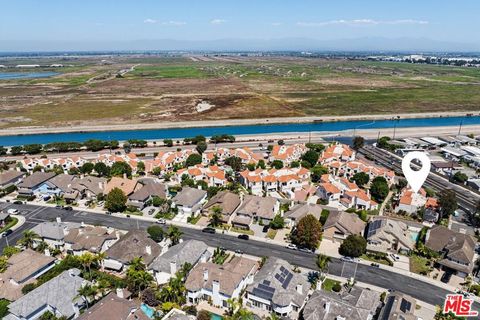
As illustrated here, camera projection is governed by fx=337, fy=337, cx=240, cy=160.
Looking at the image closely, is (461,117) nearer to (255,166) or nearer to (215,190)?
(255,166)

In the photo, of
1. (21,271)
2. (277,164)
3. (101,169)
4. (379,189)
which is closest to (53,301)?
(21,271)

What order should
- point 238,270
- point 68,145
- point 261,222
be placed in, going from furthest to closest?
point 68,145 → point 261,222 → point 238,270

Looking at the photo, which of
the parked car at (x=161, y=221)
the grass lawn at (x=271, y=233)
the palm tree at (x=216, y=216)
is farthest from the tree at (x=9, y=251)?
the grass lawn at (x=271, y=233)

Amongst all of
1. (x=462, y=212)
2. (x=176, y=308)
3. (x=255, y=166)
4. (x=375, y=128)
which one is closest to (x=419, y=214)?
(x=462, y=212)

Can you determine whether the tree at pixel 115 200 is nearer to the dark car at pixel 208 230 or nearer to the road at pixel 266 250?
the road at pixel 266 250

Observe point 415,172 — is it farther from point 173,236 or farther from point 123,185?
point 123,185
